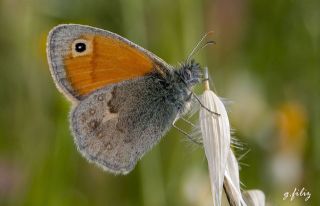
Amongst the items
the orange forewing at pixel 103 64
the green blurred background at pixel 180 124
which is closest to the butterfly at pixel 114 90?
the orange forewing at pixel 103 64

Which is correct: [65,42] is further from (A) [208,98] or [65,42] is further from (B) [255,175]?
(B) [255,175]

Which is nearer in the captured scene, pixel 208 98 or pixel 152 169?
pixel 208 98

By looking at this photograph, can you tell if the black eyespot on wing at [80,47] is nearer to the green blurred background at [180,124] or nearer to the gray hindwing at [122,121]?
the gray hindwing at [122,121]

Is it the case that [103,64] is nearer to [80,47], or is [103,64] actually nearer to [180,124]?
[80,47]

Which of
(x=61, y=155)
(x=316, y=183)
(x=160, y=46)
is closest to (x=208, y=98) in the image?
(x=61, y=155)
